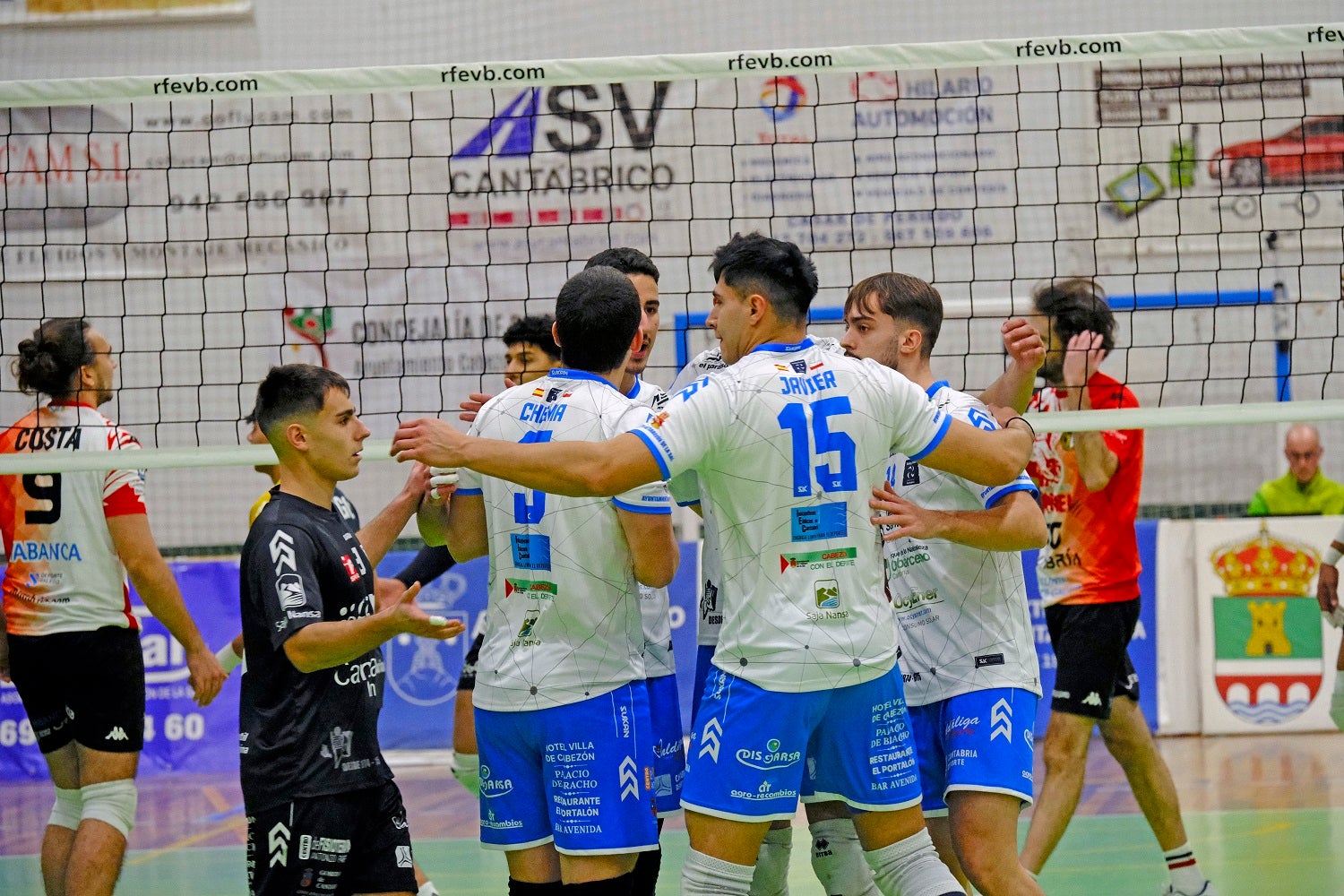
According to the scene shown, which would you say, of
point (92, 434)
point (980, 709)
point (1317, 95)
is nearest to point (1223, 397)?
point (1317, 95)

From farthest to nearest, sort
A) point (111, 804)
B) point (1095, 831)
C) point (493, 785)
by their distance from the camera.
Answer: point (1095, 831), point (111, 804), point (493, 785)

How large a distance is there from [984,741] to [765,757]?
2.64 feet

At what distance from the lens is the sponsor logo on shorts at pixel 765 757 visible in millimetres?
3561

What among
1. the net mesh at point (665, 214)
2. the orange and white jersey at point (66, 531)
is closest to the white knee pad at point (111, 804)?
the orange and white jersey at point (66, 531)

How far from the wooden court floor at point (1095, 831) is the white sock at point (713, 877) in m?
2.57

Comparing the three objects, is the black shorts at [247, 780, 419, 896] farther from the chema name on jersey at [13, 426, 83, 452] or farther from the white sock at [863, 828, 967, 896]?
the chema name on jersey at [13, 426, 83, 452]

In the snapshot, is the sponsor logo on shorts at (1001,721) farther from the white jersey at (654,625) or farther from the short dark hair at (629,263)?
the short dark hair at (629,263)

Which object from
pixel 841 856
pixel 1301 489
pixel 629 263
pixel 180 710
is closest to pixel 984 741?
pixel 841 856

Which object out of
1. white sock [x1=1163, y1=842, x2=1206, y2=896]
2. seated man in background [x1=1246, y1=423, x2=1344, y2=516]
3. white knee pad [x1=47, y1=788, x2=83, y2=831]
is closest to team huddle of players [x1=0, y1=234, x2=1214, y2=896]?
white sock [x1=1163, y1=842, x2=1206, y2=896]

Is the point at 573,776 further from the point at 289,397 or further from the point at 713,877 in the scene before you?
the point at 289,397

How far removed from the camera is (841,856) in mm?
4320

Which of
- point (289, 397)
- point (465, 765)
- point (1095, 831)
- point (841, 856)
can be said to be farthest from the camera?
point (1095, 831)

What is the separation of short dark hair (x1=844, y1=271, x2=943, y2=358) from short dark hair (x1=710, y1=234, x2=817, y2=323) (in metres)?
0.47

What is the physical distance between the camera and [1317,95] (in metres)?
12.3
